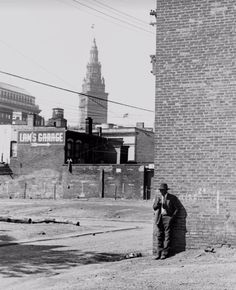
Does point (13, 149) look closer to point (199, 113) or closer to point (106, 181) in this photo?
point (106, 181)

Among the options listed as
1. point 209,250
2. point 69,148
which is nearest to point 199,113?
point 209,250

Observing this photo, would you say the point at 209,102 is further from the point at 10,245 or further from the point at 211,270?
the point at 10,245

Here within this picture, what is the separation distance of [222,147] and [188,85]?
5.30 ft

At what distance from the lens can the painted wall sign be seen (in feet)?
167

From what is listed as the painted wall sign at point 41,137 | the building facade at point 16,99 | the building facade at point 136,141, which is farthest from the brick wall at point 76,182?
the building facade at point 16,99

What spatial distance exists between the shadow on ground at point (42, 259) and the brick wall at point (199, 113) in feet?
7.98

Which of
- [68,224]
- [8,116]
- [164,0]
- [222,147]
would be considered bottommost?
[68,224]

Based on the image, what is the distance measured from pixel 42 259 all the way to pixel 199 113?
16.6 ft

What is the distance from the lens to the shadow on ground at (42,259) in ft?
35.4

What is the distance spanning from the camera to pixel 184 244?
1149 centimetres

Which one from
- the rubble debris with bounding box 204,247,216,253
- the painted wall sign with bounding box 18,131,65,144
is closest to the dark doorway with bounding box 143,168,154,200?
the painted wall sign with bounding box 18,131,65,144

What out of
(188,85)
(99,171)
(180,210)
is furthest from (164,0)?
(99,171)

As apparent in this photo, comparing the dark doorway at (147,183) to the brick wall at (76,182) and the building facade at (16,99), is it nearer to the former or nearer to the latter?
the brick wall at (76,182)

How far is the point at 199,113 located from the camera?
11.6 m
